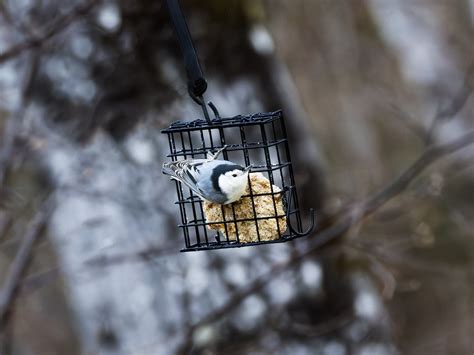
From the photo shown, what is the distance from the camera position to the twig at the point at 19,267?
459 centimetres

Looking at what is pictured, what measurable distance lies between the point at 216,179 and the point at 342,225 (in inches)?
76.7

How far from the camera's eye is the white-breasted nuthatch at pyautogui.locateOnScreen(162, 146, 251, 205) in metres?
3.01

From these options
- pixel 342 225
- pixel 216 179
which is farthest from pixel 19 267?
pixel 216 179

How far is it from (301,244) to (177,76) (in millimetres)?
1270

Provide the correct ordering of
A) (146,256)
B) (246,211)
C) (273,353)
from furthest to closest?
(273,353)
(146,256)
(246,211)

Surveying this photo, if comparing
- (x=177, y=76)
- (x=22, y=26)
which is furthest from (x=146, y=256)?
(x=22, y=26)

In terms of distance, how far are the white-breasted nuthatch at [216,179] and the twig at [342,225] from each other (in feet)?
5.39

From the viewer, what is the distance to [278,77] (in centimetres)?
527

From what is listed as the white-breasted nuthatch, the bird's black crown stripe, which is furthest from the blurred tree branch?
the bird's black crown stripe

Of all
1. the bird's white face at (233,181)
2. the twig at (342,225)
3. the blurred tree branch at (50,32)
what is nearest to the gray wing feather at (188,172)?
the bird's white face at (233,181)

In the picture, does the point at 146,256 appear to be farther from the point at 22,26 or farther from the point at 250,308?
the point at 22,26

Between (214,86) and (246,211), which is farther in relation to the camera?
(214,86)

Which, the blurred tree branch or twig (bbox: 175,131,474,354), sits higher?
the blurred tree branch

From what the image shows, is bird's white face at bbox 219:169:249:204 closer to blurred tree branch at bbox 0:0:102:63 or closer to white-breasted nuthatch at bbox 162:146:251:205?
white-breasted nuthatch at bbox 162:146:251:205
